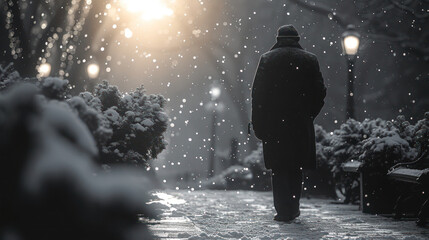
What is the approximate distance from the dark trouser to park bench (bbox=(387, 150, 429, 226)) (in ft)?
3.92

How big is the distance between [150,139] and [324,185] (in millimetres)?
7181

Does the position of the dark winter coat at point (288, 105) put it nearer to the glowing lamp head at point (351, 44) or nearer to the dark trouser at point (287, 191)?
the dark trouser at point (287, 191)

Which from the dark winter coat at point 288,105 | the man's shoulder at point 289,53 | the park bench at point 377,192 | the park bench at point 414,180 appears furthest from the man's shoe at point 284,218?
the man's shoulder at point 289,53

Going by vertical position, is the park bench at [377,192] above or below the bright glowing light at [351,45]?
below

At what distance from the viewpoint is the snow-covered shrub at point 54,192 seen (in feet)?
5.26

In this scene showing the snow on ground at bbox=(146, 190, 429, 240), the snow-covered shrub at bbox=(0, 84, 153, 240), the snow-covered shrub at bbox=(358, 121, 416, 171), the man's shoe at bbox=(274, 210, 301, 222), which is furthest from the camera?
the snow-covered shrub at bbox=(358, 121, 416, 171)

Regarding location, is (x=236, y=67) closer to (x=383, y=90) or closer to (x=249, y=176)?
(x=383, y=90)

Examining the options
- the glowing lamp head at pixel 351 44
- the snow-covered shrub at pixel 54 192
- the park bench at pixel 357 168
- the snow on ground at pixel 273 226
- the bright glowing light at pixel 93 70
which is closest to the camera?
the snow-covered shrub at pixel 54 192

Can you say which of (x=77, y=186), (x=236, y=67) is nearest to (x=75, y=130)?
(x=77, y=186)

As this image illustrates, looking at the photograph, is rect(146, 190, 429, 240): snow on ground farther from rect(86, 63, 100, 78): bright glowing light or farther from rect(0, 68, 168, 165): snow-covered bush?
rect(86, 63, 100, 78): bright glowing light

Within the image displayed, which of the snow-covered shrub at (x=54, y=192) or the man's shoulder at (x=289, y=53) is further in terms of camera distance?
the man's shoulder at (x=289, y=53)

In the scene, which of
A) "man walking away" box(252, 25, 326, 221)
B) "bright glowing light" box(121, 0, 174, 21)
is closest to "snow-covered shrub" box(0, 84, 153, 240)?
"man walking away" box(252, 25, 326, 221)

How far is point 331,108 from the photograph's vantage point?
32156mm

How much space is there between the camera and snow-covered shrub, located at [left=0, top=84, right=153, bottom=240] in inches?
63.1
